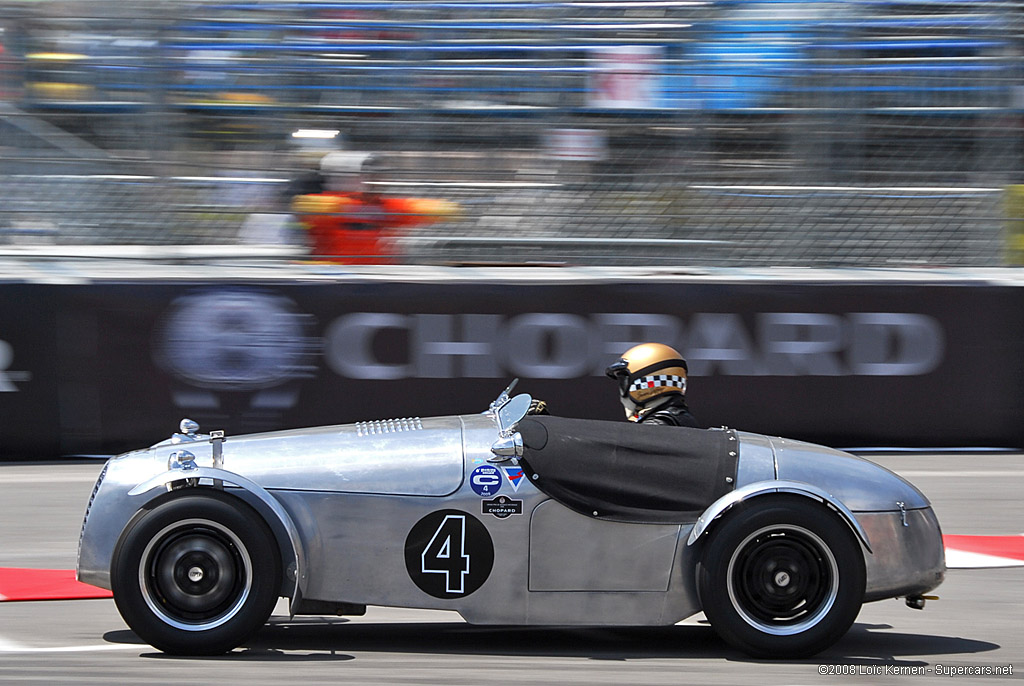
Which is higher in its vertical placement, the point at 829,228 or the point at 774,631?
the point at 829,228

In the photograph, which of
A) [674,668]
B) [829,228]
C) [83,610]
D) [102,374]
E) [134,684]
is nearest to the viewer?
[134,684]

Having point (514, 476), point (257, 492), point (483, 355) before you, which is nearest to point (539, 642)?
point (514, 476)

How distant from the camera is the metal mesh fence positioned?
9.21 meters

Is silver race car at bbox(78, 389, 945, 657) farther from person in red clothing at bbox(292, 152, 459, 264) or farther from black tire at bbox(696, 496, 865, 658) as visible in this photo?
person in red clothing at bbox(292, 152, 459, 264)

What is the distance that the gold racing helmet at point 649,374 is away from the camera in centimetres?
498

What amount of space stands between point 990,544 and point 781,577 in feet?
9.34

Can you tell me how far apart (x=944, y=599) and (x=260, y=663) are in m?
3.00

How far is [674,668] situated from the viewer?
177 inches

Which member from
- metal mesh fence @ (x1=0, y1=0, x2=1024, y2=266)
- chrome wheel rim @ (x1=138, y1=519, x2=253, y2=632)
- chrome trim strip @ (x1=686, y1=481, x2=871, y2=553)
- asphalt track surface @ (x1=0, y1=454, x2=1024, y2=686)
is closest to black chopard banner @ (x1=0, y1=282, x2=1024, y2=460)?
metal mesh fence @ (x1=0, y1=0, x2=1024, y2=266)

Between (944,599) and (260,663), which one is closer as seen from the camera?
(260,663)

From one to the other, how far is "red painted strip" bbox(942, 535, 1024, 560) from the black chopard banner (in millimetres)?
2182

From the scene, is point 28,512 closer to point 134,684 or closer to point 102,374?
point 102,374

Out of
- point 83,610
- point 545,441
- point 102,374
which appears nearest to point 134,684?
point 83,610

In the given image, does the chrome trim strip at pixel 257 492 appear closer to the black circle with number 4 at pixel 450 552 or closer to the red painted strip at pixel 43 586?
the black circle with number 4 at pixel 450 552
